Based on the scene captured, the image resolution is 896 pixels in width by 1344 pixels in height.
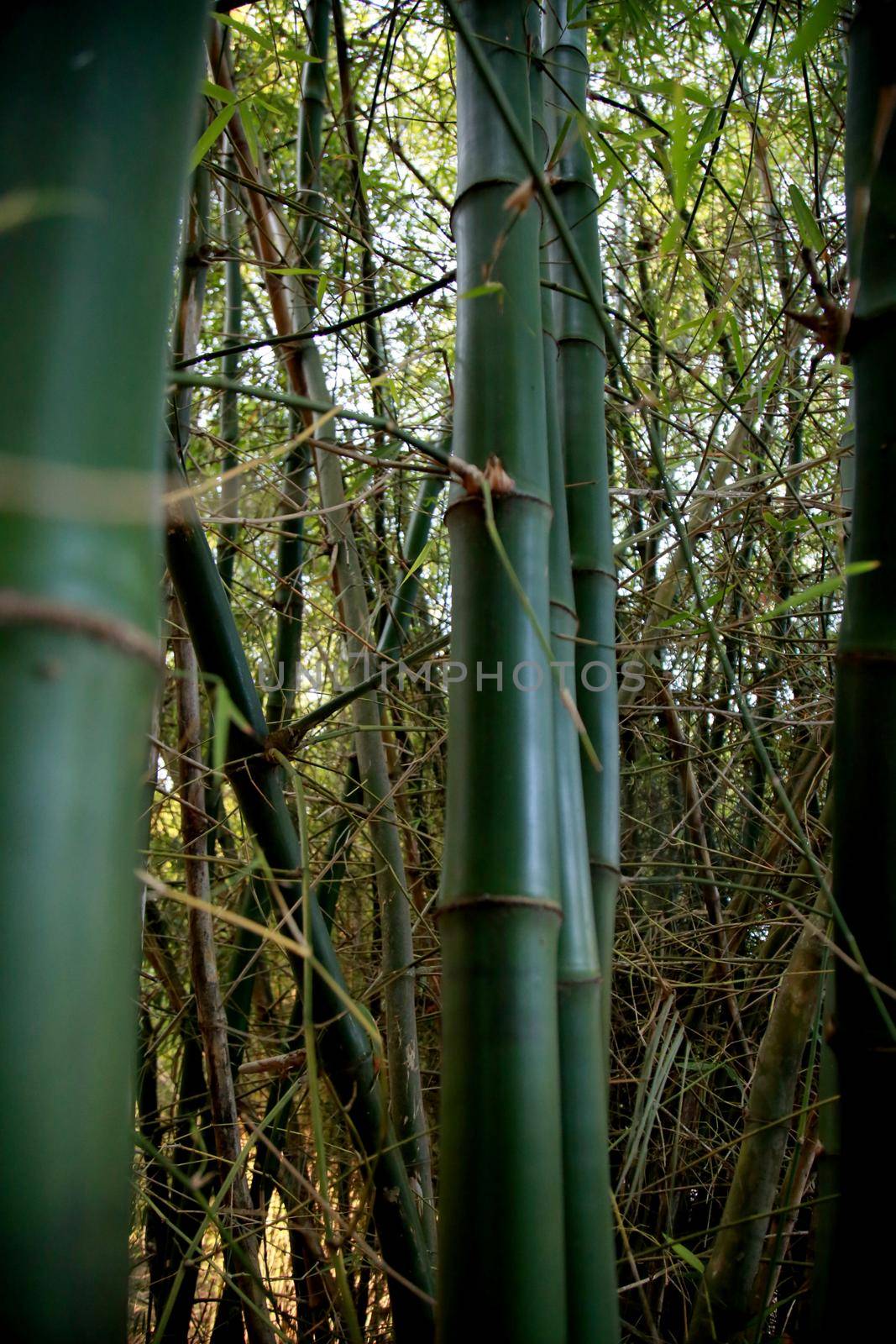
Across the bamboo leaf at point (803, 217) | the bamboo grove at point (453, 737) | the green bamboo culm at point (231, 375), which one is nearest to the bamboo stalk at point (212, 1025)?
the bamboo grove at point (453, 737)

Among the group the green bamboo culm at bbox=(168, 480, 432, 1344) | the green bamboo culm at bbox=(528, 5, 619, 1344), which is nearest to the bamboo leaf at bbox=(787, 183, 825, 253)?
the green bamboo culm at bbox=(528, 5, 619, 1344)

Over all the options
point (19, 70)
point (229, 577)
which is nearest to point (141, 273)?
point (19, 70)

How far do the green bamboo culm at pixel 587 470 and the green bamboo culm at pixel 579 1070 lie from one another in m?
0.07

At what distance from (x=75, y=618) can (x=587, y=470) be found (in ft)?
1.65

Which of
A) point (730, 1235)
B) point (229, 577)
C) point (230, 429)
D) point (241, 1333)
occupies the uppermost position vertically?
point (230, 429)

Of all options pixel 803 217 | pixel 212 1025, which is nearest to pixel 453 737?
pixel 803 217

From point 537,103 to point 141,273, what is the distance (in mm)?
491

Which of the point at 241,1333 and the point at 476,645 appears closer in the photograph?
the point at 476,645

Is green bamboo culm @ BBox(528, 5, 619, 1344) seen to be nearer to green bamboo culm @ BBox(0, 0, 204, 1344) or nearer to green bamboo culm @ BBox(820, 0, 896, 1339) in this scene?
green bamboo culm @ BBox(820, 0, 896, 1339)

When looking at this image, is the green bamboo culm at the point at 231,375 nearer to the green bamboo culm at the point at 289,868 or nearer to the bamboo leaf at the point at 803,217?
the green bamboo culm at the point at 289,868

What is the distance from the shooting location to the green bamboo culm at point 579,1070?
17.8 inches

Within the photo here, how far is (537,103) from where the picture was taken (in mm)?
659

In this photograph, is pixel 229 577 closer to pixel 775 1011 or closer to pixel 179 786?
pixel 179 786

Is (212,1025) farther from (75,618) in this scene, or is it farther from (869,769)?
(75,618)
